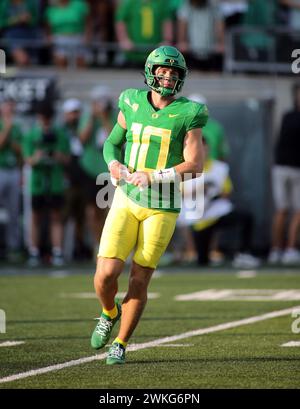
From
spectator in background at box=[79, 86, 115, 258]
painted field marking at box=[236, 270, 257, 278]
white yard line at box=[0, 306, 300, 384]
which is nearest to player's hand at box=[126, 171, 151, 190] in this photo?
white yard line at box=[0, 306, 300, 384]

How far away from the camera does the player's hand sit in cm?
677

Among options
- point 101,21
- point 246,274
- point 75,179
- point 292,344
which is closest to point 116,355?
point 292,344

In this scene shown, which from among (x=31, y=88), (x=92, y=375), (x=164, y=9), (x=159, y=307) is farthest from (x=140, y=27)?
(x=92, y=375)

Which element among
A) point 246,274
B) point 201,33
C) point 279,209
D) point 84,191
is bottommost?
point 246,274

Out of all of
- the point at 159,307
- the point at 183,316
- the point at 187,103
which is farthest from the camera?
the point at 159,307

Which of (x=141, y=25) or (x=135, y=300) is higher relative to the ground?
(x=141, y=25)

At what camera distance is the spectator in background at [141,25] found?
1595 cm

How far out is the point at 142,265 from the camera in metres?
6.87

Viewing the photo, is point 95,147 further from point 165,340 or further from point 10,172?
point 165,340

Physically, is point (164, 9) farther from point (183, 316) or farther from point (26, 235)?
point (183, 316)

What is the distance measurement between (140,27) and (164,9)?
0.40m

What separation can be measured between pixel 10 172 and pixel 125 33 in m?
2.43

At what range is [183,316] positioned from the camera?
9.44 metres

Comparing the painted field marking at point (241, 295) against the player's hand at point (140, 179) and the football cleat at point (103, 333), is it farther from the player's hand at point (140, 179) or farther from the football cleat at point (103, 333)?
the player's hand at point (140, 179)
